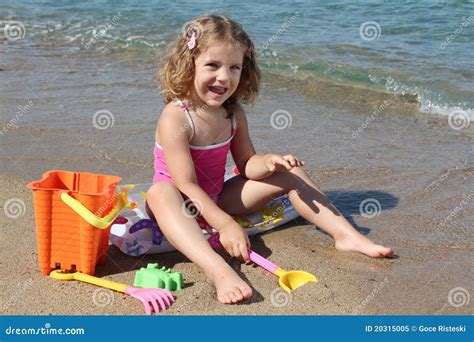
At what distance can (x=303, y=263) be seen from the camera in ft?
10.1

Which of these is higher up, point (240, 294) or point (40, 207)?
point (40, 207)

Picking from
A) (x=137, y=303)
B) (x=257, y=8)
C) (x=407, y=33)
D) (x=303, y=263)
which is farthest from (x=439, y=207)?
(x=257, y=8)

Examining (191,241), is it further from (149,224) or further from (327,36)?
(327,36)

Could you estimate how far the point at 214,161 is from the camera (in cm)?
340

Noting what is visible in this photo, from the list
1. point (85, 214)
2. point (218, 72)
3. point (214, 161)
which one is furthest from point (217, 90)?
point (85, 214)

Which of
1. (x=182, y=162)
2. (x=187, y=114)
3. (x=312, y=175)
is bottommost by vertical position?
(x=312, y=175)

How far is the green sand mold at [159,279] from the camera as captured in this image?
2.81m

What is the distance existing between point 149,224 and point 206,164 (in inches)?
16.8

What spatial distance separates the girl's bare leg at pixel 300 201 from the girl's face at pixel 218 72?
0.47 m

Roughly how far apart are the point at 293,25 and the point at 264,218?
5.13 meters

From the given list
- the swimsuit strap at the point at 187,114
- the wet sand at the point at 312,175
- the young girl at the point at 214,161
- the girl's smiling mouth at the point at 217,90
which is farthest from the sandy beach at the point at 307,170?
the girl's smiling mouth at the point at 217,90

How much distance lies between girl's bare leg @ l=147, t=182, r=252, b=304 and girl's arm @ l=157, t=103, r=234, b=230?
2.4 inches

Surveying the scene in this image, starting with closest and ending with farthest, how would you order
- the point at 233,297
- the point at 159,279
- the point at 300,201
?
the point at 233,297 → the point at 159,279 → the point at 300,201
